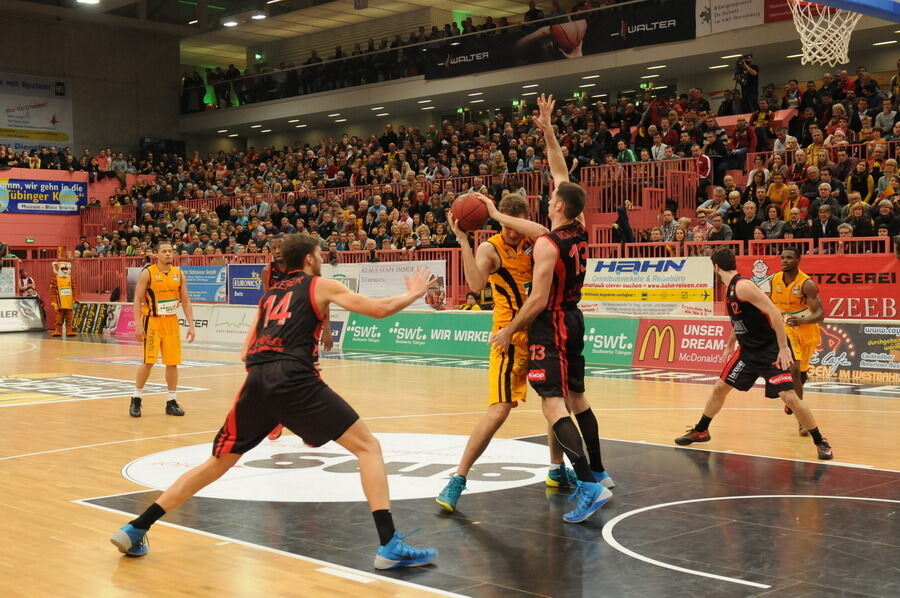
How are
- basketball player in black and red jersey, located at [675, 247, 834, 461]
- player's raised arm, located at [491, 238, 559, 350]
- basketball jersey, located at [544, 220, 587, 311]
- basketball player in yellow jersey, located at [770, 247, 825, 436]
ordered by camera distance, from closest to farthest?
player's raised arm, located at [491, 238, 559, 350]
basketball jersey, located at [544, 220, 587, 311]
basketball player in black and red jersey, located at [675, 247, 834, 461]
basketball player in yellow jersey, located at [770, 247, 825, 436]

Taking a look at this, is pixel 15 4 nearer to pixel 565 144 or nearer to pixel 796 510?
pixel 565 144

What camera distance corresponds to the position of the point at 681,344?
1734 centimetres

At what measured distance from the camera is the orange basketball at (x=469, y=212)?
23.2 feet

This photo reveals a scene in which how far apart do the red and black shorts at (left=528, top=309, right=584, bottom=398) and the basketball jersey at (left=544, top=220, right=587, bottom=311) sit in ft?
0.25

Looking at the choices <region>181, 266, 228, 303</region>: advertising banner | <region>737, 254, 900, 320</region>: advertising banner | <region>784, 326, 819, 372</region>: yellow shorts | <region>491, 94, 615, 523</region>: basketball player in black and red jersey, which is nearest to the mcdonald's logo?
<region>737, 254, 900, 320</region>: advertising banner

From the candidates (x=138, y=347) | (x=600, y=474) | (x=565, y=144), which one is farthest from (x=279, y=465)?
(x=565, y=144)

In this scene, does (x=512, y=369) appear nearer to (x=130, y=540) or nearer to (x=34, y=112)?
(x=130, y=540)

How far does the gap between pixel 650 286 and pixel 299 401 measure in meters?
13.7

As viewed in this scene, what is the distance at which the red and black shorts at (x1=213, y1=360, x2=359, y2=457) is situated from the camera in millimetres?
5629

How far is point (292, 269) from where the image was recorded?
19.2 ft

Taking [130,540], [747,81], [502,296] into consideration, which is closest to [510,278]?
[502,296]

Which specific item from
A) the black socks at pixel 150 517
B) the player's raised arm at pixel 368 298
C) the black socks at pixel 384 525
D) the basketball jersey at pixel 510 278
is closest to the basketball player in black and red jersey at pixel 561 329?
the basketball jersey at pixel 510 278

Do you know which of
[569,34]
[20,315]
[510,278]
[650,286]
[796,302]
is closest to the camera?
[510,278]

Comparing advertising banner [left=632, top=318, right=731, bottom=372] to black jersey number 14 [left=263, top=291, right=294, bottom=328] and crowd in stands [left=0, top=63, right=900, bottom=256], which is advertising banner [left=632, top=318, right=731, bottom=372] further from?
black jersey number 14 [left=263, top=291, right=294, bottom=328]
